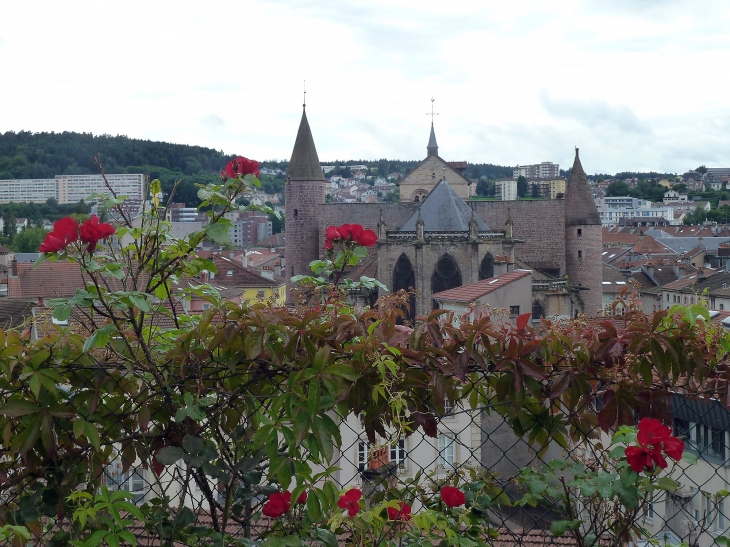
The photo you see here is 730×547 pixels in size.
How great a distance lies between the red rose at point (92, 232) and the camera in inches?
95.1

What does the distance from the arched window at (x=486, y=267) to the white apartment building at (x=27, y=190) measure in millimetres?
121542

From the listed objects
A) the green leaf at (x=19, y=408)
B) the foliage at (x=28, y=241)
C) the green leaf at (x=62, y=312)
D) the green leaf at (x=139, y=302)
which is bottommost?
the foliage at (x=28, y=241)

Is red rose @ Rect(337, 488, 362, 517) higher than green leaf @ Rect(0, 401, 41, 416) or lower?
lower

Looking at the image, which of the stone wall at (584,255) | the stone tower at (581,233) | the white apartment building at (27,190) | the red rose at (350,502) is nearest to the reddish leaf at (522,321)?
the red rose at (350,502)

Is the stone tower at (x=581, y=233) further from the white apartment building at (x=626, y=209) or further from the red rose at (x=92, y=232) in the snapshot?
the white apartment building at (x=626, y=209)

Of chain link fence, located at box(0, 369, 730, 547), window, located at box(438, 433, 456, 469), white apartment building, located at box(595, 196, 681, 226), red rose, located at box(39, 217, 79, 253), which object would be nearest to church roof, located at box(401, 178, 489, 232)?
window, located at box(438, 433, 456, 469)

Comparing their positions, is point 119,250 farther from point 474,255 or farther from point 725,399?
point 474,255

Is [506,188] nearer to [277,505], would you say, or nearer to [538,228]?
[538,228]

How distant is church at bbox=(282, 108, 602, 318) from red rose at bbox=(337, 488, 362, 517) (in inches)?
1359

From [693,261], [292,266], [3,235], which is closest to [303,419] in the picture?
[292,266]

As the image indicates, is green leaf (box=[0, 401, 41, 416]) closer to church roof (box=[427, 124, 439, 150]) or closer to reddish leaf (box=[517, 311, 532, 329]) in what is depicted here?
reddish leaf (box=[517, 311, 532, 329])

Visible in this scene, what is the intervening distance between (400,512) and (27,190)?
163654mm

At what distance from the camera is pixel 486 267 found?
38500mm

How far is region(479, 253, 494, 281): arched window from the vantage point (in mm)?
38344
